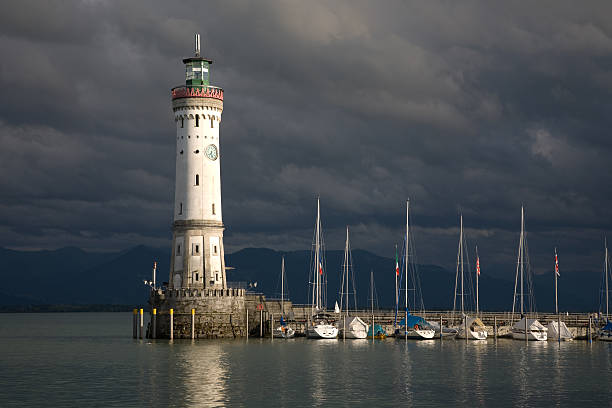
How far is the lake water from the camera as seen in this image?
5306 centimetres

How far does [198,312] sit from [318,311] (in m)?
21.0

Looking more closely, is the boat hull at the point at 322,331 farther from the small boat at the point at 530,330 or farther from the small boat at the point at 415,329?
the small boat at the point at 530,330

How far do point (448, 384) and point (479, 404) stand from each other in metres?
9.13

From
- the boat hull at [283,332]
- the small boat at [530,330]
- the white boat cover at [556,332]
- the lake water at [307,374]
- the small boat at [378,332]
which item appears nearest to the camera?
the lake water at [307,374]

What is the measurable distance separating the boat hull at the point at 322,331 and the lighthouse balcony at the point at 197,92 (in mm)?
27923

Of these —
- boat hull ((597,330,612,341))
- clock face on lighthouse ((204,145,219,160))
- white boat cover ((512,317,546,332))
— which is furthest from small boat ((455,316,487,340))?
clock face on lighthouse ((204,145,219,160))

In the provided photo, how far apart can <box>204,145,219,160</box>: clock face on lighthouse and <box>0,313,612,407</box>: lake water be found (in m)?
19.7

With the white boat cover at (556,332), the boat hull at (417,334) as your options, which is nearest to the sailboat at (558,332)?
the white boat cover at (556,332)

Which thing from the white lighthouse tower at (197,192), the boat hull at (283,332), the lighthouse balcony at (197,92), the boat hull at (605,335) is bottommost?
the boat hull at (605,335)

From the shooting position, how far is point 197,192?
296 feet

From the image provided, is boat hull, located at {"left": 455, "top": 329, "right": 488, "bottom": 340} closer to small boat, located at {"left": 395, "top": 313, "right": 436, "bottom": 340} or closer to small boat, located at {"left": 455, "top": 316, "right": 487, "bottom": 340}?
small boat, located at {"left": 455, "top": 316, "right": 487, "bottom": 340}

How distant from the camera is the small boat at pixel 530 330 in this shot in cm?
9438

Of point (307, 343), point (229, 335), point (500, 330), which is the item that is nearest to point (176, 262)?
point (229, 335)

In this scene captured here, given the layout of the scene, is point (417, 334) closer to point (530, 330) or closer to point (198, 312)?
point (530, 330)
